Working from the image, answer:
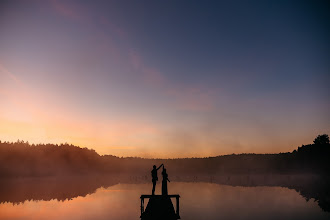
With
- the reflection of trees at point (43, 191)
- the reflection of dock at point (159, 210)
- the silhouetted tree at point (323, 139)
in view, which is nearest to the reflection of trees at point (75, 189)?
the reflection of trees at point (43, 191)

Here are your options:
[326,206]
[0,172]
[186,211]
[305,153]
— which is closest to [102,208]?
[186,211]

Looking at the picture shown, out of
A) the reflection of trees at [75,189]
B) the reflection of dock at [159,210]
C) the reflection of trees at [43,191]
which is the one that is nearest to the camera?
the reflection of dock at [159,210]

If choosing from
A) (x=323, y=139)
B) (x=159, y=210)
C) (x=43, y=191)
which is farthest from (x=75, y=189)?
(x=323, y=139)

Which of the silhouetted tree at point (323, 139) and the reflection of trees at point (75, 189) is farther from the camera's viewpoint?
the silhouetted tree at point (323, 139)

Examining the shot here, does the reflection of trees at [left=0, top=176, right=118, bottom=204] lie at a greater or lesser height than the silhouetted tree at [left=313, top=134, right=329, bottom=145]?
lesser

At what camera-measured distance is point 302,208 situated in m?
49.1

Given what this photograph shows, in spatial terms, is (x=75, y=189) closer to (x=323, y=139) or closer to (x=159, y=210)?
(x=159, y=210)

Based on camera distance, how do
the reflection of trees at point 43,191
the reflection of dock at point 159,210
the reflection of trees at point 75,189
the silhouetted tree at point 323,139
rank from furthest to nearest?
the silhouetted tree at point 323,139, the reflection of trees at point 43,191, the reflection of trees at point 75,189, the reflection of dock at point 159,210

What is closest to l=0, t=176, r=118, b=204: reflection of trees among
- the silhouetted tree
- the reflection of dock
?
the reflection of dock

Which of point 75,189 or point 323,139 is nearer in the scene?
point 75,189

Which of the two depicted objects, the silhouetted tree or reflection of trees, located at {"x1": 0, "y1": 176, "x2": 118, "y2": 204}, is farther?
the silhouetted tree

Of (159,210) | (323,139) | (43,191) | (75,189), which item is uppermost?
(323,139)

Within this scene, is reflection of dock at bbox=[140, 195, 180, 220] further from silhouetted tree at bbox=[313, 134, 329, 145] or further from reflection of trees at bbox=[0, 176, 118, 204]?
silhouetted tree at bbox=[313, 134, 329, 145]

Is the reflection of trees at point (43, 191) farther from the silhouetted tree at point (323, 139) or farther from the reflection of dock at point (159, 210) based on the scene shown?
the silhouetted tree at point (323, 139)
